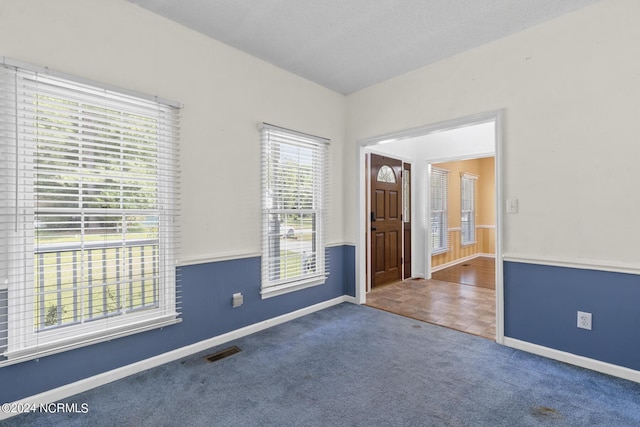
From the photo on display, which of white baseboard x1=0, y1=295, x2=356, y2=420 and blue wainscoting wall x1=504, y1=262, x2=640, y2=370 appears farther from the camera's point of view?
blue wainscoting wall x1=504, y1=262, x2=640, y2=370

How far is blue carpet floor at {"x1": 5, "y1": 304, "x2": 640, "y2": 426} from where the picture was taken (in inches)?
71.1

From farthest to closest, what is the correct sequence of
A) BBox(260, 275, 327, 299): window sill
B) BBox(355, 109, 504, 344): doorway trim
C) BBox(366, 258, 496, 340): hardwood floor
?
1. BBox(366, 258, 496, 340): hardwood floor
2. BBox(260, 275, 327, 299): window sill
3. BBox(355, 109, 504, 344): doorway trim

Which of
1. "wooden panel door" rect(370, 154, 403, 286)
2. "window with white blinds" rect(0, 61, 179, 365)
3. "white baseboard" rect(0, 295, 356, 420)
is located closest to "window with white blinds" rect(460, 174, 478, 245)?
"wooden panel door" rect(370, 154, 403, 286)

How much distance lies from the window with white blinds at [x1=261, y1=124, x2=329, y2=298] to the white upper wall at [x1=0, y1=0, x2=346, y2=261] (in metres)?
0.13

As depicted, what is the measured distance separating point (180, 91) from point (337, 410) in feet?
8.70

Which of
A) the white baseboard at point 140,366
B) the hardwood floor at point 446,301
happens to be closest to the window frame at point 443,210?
the hardwood floor at point 446,301

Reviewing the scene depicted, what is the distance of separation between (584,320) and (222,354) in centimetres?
290

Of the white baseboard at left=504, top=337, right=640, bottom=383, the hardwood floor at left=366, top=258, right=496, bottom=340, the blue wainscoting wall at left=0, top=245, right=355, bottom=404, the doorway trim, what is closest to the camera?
the blue wainscoting wall at left=0, top=245, right=355, bottom=404

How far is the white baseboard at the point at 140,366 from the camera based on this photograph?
1.93 m

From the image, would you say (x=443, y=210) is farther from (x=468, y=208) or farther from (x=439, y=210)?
(x=468, y=208)

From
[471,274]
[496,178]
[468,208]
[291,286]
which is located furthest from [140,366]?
[468,208]

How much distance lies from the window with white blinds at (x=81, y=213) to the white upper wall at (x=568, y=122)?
2.86 meters

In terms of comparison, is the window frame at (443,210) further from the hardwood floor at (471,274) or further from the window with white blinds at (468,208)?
the window with white blinds at (468,208)

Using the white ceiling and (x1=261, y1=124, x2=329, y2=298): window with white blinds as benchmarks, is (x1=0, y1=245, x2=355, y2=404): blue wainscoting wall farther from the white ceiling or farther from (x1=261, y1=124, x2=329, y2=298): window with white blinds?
the white ceiling
